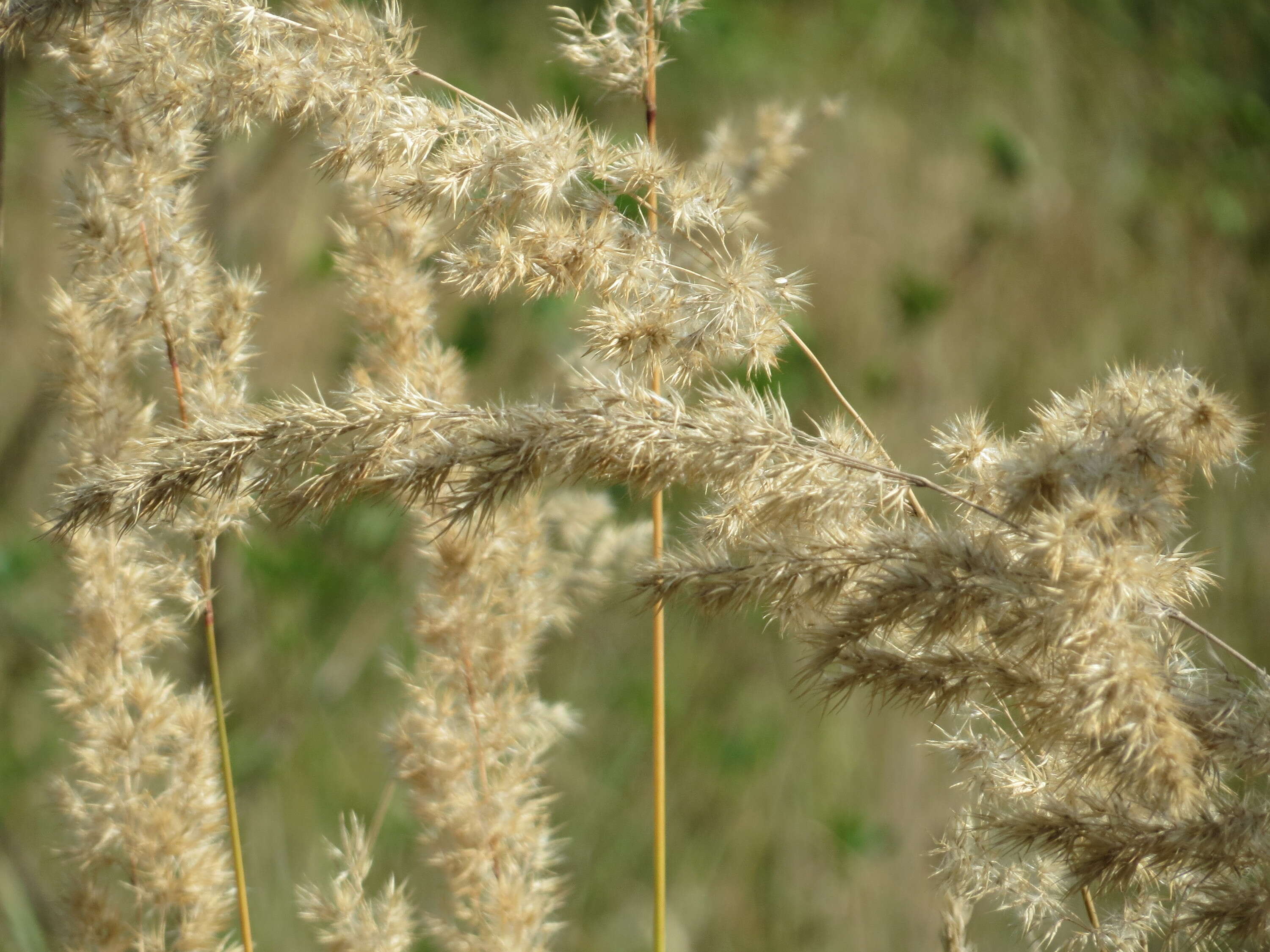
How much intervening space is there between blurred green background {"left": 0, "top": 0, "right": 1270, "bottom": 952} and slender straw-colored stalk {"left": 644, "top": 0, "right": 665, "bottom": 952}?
83 centimetres

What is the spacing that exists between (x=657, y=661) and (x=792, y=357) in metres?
1.39

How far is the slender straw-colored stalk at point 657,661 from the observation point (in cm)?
74

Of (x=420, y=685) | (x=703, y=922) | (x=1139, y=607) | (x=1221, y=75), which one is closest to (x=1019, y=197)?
(x=1221, y=75)

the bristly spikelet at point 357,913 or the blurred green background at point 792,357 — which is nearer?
the bristly spikelet at point 357,913

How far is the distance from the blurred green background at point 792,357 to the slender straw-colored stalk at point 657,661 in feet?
2.71

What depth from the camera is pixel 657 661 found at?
0.77 metres

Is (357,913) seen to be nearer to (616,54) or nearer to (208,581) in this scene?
(208,581)

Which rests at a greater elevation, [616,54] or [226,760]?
[616,54]

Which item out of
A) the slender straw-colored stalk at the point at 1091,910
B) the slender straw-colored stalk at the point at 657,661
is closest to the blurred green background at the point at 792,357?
the slender straw-colored stalk at the point at 657,661

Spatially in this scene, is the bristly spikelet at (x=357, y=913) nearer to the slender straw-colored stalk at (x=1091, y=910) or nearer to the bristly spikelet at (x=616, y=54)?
the slender straw-colored stalk at (x=1091, y=910)

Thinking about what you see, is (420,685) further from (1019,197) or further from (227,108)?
(1019,197)

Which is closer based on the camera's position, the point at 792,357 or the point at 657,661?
the point at 657,661

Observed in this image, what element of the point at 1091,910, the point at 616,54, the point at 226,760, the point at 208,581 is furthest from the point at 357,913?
the point at 616,54

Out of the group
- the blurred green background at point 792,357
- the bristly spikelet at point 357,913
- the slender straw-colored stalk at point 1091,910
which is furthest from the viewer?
the blurred green background at point 792,357
